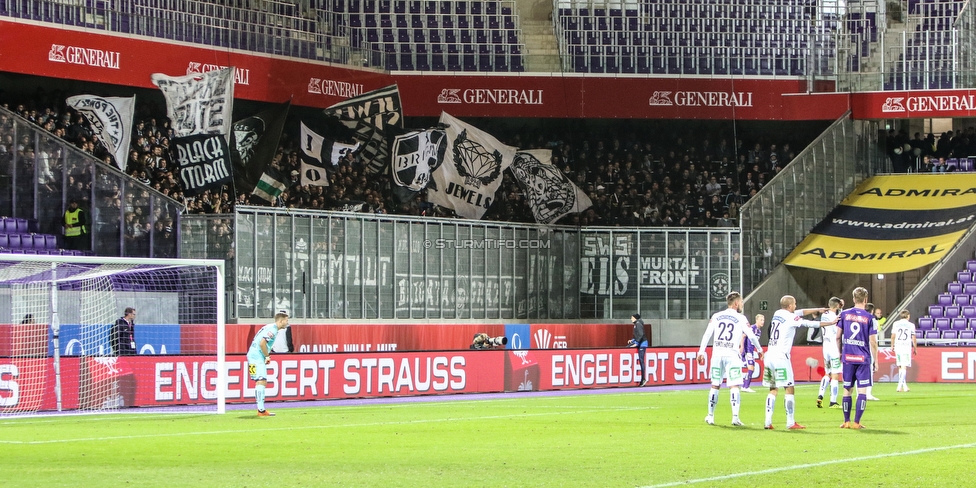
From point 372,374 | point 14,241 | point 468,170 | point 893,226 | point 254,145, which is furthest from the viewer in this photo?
point 893,226

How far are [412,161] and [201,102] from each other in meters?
6.83

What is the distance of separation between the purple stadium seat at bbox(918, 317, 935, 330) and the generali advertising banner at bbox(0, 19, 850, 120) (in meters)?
8.21

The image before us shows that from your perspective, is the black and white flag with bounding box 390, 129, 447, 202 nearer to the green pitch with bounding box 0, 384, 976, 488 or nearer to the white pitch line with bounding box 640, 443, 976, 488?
the green pitch with bounding box 0, 384, 976, 488

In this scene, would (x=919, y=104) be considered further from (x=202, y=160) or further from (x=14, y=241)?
(x=14, y=241)

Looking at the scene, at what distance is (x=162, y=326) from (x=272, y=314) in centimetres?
436

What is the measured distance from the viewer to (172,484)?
11.3 metres

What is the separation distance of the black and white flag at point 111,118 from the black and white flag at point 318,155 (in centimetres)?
497

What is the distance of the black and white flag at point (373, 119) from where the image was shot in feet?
121

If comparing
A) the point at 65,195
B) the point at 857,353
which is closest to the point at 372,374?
the point at 65,195

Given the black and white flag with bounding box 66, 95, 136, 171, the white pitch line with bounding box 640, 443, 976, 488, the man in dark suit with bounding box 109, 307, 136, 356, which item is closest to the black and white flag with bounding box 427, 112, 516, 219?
the black and white flag with bounding box 66, 95, 136, 171

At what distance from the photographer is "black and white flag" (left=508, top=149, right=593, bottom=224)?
38906 mm

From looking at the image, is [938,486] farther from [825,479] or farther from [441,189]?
[441,189]

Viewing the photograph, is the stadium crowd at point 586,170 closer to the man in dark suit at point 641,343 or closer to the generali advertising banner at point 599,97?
the generali advertising banner at point 599,97

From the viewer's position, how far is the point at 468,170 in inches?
1510
